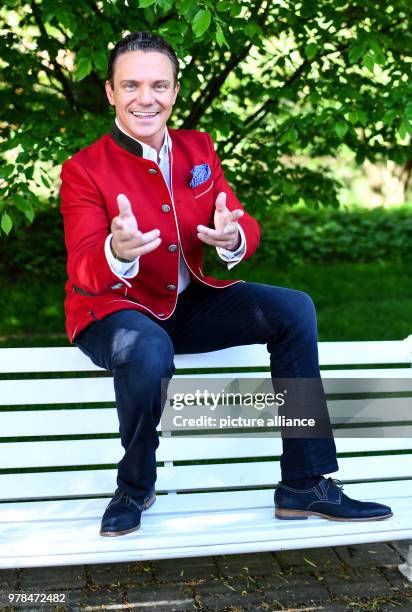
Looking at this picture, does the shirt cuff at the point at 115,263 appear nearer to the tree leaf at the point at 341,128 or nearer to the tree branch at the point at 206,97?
the tree leaf at the point at 341,128

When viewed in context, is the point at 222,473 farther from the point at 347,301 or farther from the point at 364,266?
the point at 364,266

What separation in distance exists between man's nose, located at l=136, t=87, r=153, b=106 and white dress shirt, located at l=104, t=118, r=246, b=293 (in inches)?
5.7

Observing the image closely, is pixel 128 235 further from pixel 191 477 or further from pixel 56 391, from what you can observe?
pixel 191 477

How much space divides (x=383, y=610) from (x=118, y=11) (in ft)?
8.39

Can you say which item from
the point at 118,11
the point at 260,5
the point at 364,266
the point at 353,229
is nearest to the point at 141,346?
the point at 118,11

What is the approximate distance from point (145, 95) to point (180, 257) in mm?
590

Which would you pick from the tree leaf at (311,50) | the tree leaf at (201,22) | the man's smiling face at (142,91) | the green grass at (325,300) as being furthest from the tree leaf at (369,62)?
the green grass at (325,300)

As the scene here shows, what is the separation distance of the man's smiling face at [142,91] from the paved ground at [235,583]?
159cm

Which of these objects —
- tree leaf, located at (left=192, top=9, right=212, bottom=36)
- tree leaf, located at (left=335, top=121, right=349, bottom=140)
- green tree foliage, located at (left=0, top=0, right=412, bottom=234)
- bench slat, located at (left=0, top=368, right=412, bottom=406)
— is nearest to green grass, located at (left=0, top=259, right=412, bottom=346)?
green tree foliage, located at (left=0, top=0, right=412, bottom=234)

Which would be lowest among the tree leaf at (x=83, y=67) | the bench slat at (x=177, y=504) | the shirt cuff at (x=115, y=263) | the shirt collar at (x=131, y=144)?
the bench slat at (x=177, y=504)

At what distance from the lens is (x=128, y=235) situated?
8.31 feet

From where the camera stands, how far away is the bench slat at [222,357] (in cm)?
315

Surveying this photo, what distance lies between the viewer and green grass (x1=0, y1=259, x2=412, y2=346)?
21.1 feet

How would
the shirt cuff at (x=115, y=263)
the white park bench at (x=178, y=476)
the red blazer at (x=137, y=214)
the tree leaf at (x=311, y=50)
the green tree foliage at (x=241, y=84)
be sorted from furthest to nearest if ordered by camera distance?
1. the tree leaf at (x=311, y=50)
2. the green tree foliage at (x=241, y=84)
3. the red blazer at (x=137, y=214)
4. the white park bench at (x=178, y=476)
5. the shirt cuff at (x=115, y=263)
